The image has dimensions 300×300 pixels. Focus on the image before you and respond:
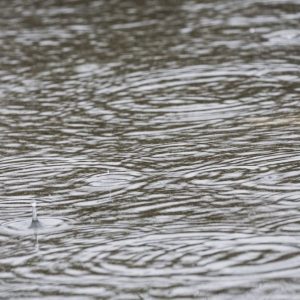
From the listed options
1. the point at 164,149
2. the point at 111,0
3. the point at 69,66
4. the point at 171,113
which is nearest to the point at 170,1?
the point at 111,0

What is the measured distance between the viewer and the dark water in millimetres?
4141

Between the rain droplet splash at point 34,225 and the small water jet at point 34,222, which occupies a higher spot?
the small water jet at point 34,222

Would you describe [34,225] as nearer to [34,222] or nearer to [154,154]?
[34,222]

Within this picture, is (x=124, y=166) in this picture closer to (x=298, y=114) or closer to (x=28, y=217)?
(x=28, y=217)

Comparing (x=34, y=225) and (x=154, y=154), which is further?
(x=154, y=154)

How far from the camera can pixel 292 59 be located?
8133mm

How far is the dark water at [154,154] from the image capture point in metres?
4.14

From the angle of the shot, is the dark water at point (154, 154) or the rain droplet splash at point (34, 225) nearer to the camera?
the dark water at point (154, 154)

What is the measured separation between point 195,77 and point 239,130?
1.56m

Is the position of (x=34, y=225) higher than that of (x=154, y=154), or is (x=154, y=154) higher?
(x=34, y=225)

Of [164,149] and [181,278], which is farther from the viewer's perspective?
[164,149]

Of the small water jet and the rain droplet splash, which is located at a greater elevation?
the small water jet

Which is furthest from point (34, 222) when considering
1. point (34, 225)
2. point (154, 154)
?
point (154, 154)

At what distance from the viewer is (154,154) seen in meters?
5.97
